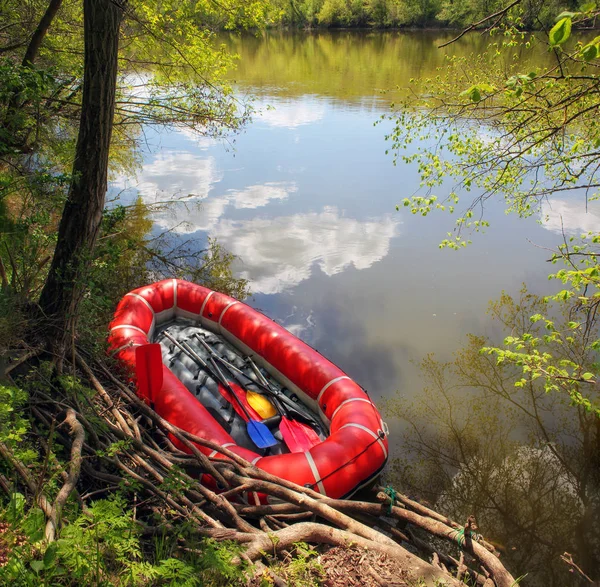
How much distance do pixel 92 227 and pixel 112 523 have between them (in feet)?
6.90

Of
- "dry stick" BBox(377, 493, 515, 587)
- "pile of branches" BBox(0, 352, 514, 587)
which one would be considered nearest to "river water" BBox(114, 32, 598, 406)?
"dry stick" BBox(377, 493, 515, 587)

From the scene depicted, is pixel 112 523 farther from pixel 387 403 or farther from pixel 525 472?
pixel 525 472

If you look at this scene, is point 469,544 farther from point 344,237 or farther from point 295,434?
point 344,237

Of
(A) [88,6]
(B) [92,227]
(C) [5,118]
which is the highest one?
(A) [88,6]

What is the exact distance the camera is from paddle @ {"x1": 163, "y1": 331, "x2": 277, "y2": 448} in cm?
421

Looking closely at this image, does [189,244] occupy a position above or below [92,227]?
below

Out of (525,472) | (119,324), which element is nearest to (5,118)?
(119,324)

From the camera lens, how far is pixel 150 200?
9516 mm

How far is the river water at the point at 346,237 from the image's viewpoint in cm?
641

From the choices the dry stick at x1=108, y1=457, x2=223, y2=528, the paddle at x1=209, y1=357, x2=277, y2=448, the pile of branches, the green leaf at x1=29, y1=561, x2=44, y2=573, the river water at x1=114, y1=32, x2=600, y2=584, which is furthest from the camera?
the river water at x1=114, y1=32, x2=600, y2=584

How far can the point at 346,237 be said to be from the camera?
8.73 metres

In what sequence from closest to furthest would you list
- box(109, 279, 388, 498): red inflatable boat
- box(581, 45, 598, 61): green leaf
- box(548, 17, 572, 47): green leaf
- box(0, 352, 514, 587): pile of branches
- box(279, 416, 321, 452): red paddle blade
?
box(548, 17, 572, 47): green leaf → box(581, 45, 598, 61): green leaf → box(0, 352, 514, 587): pile of branches → box(109, 279, 388, 498): red inflatable boat → box(279, 416, 321, 452): red paddle blade

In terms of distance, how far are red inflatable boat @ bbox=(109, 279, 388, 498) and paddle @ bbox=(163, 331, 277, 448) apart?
0.19 meters

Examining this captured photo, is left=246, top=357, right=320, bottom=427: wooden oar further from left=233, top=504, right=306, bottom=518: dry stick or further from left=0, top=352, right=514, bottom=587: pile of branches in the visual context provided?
left=233, top=504, right=306, bottom=518: dry stick
